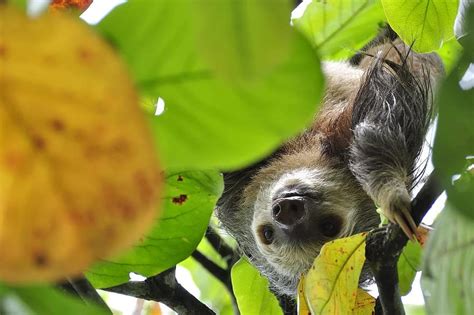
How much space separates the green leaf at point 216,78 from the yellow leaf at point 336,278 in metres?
0.65

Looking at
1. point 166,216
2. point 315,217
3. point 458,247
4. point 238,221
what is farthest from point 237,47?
point 238,221

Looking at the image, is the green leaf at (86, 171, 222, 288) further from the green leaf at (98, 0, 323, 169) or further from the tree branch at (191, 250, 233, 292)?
the tree branch at (191, 250, 233, 292)

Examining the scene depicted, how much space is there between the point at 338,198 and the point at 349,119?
243mm

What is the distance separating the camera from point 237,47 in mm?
281

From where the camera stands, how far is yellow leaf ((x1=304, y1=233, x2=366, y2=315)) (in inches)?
39.0

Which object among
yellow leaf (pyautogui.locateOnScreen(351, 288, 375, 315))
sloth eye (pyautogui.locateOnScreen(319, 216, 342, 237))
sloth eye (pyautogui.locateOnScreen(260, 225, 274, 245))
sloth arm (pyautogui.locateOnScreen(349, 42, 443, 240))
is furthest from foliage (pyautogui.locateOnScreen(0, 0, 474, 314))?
sloth eye (pyautogui.locateOnScreen(260, 225, 274, 245))

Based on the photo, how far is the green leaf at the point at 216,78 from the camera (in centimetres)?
28

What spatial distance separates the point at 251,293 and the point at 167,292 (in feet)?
0.70

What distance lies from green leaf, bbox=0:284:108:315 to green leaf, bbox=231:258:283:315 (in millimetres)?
1121

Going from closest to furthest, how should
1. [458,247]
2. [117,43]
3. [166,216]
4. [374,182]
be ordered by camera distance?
1. [117,43]
2. [458,247]
3. [166,216]
4. [374,182]

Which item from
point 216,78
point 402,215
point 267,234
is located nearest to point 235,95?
point 216,78

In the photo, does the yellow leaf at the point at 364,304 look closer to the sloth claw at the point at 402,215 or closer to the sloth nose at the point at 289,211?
the sloth claw at the point at 402,215

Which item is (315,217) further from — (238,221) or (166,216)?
(166,216)

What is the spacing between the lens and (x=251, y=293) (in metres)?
1.49
